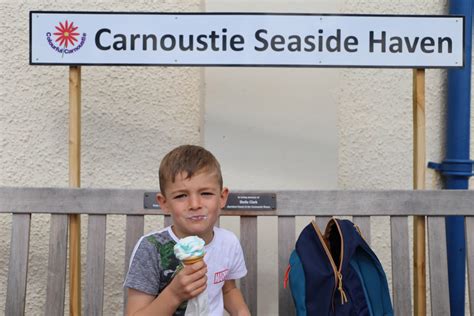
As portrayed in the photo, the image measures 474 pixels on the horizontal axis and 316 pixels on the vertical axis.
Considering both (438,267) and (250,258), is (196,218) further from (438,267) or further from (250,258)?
(438,267)

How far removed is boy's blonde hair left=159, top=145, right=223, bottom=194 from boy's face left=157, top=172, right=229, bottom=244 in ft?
0.04

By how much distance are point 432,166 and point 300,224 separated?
767 mm

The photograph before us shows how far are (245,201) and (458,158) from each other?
49.4 inches

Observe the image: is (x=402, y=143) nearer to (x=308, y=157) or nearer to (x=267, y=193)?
(x=308, y=157)

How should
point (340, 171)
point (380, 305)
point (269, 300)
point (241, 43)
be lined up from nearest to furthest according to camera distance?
point (380, 305)
point (241, 43)
point (269, 300)
point (340, 171)

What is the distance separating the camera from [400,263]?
2006 mm

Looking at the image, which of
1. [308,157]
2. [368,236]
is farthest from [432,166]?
[368,236]

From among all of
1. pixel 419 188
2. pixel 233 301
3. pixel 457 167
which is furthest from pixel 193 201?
pixel 457 167

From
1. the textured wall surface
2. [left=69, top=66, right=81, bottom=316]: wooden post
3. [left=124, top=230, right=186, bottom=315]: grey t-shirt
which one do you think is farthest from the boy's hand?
the textured wall surface

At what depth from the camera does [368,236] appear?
6.62 feet

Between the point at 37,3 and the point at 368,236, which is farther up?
the point at 37,3

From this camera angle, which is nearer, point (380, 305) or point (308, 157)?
point (380, 305)

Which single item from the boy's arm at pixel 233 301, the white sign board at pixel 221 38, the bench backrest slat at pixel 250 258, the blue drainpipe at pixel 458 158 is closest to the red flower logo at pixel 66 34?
the white sign board at pixel 221 38

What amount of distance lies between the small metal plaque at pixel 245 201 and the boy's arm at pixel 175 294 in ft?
1.60
